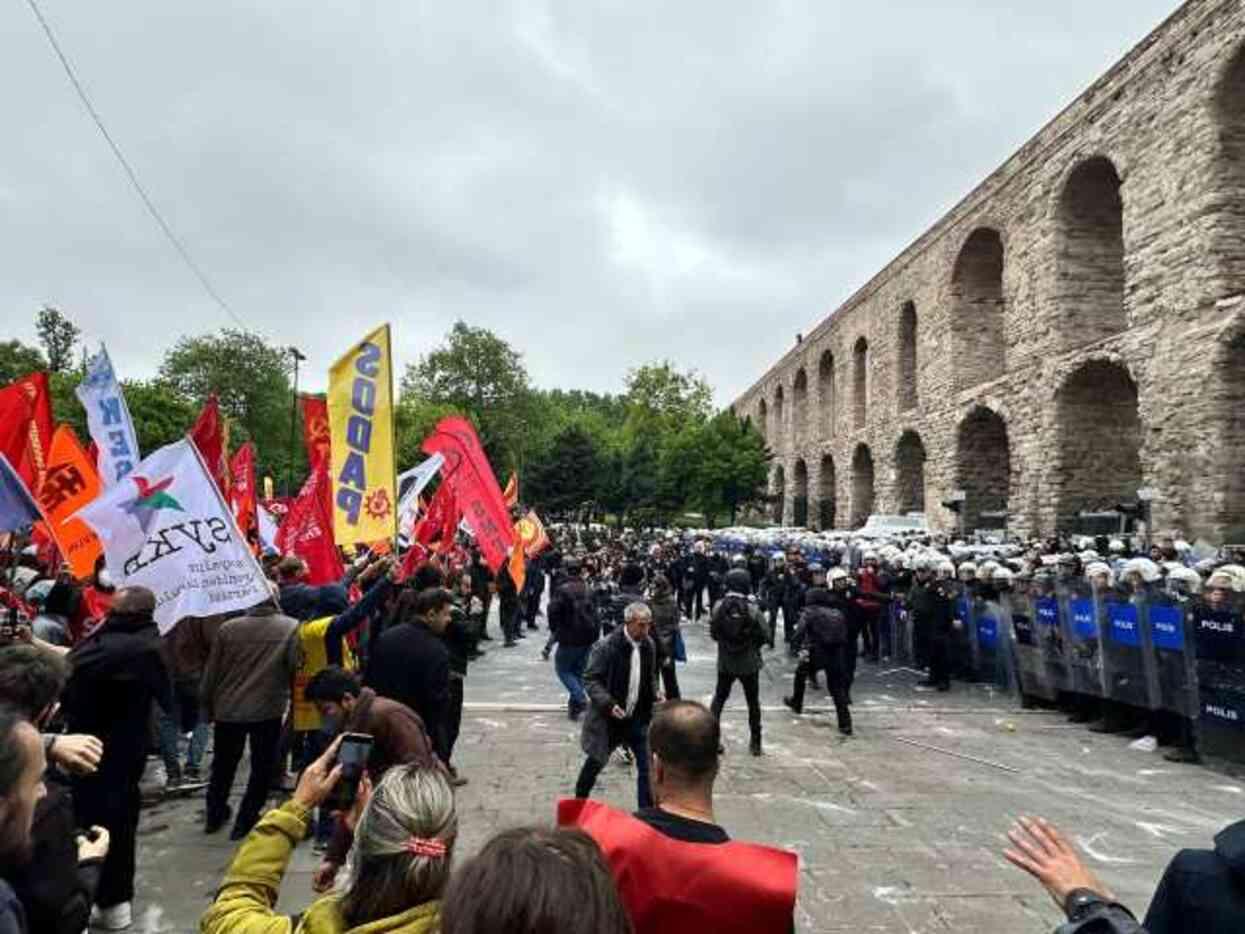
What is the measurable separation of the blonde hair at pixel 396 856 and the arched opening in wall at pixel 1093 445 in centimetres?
2108

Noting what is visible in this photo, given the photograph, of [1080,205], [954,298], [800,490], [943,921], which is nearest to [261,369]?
[800,490]

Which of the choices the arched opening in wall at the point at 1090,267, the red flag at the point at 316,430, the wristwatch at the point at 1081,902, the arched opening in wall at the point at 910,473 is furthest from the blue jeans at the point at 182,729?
the arched opening in wall at the point at 910,473

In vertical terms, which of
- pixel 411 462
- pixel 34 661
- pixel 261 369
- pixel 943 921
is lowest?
pixel 943 921

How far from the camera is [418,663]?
4.84m

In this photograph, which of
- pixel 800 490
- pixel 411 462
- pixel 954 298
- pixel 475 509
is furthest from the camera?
pixel 411 462

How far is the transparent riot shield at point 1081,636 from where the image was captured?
8.89 meters

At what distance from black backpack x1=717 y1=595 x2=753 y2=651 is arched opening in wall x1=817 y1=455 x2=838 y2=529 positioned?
31.8m

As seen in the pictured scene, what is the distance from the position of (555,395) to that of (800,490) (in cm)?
8006

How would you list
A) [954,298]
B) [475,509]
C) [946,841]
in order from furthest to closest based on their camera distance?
[954,298]
[475,509]
[946,841]

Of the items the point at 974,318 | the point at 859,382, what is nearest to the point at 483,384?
the point at 859,382

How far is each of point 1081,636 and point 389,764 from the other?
8110 millimetres

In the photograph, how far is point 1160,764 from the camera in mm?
7629

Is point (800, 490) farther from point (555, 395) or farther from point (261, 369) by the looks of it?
point (555, 395)

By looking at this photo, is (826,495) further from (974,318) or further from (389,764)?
A: (389,764)
